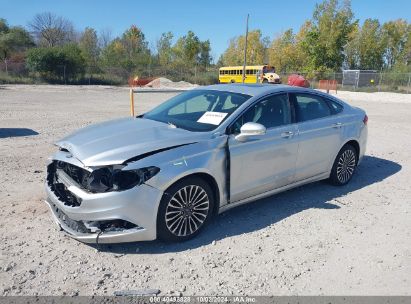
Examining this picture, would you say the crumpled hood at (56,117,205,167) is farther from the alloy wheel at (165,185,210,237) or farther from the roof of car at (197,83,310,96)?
the roof of car at (197,83,310,96)

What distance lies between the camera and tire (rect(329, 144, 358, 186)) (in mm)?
5789

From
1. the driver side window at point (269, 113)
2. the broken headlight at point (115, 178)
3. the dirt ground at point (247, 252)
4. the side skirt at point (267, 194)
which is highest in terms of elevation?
the driver side window at point (269, 113)

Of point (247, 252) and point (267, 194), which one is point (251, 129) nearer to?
point (267, 194)

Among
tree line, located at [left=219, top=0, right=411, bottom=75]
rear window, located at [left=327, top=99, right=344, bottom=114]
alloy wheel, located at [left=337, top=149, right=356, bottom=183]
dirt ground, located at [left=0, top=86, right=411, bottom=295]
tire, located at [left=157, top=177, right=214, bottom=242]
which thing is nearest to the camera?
dirt ground, located at [left=0, top=86, right=411, bottom=295]

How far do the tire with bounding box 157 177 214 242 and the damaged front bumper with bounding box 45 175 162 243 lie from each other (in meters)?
0.11

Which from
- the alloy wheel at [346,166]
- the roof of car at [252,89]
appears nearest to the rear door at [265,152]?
the roof of car at [252,89]

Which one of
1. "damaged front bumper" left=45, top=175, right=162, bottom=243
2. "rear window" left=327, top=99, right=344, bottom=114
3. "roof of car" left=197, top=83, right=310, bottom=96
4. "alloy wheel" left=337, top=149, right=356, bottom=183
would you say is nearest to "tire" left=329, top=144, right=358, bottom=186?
"alloy wheel" left=337, top=149, right=356, bottom=183

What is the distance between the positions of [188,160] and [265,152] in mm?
1171

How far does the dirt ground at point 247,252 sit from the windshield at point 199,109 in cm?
123

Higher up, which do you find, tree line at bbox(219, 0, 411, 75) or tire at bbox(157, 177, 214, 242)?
tree line at bbox(219, 0, 411, 75)

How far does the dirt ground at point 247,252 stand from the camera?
3287 mm

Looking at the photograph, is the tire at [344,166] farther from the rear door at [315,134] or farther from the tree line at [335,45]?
the tree line at [335,45]

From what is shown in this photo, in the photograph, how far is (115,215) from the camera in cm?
349

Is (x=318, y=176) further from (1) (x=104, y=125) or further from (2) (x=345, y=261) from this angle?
(1) (x=104, y=125)
